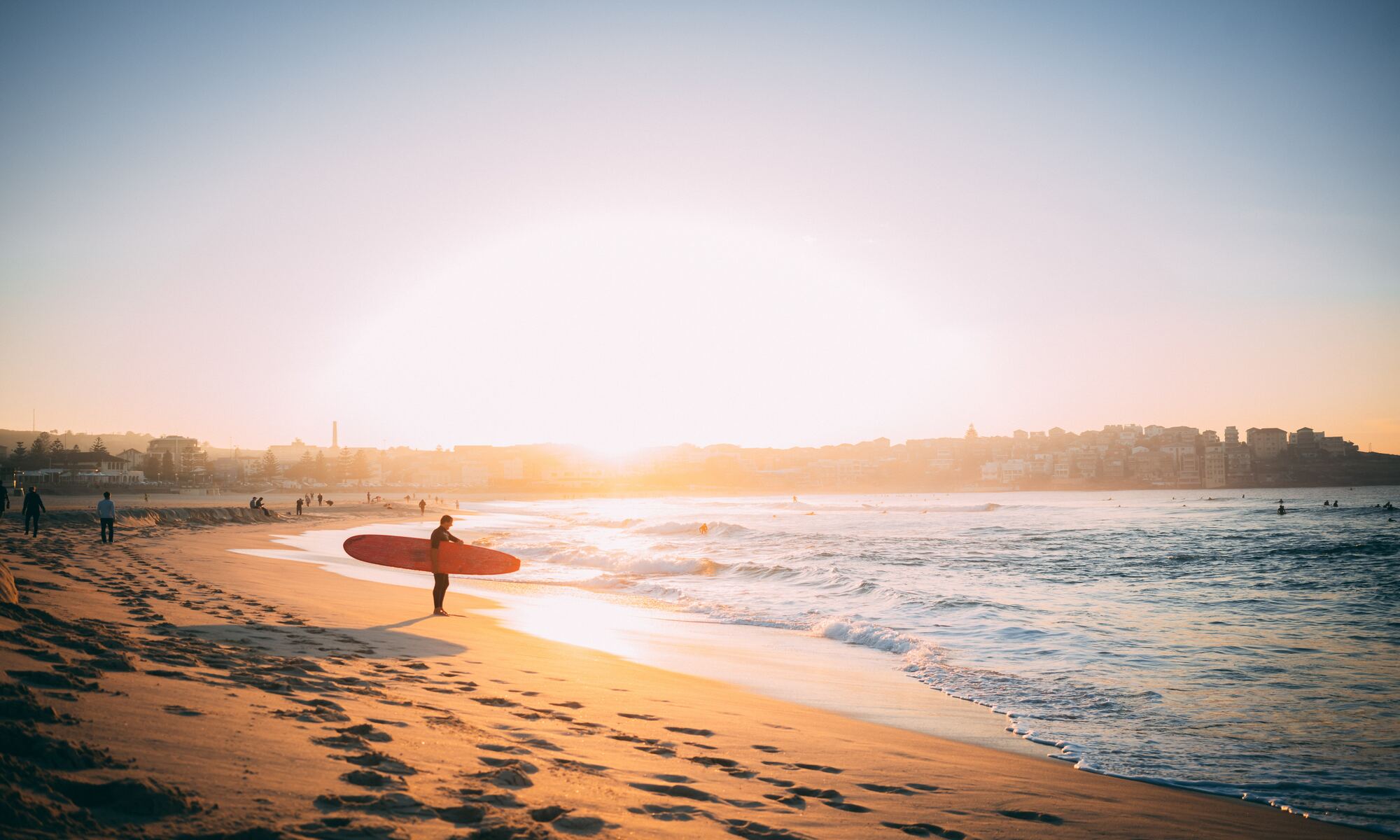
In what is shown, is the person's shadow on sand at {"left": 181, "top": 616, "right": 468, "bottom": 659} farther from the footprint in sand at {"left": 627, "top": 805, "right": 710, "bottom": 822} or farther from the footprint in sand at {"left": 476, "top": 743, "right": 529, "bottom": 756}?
the footprint in sand at {"left": 627, "top": 805, "right": 710, "bottom": 822}

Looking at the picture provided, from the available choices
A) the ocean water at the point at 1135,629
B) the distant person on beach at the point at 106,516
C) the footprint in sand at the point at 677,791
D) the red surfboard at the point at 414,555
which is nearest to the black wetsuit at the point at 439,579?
the red surfboard at the point at 414,555

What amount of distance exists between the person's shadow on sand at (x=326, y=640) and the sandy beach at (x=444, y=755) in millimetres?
61

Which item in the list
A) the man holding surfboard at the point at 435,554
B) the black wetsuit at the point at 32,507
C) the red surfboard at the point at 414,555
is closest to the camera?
the man holding surfboard at the point at 435,554

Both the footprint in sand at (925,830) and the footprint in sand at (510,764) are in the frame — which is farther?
the footprint in sand at (510,764)

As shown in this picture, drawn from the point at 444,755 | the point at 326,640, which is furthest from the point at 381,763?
the point at 326,640

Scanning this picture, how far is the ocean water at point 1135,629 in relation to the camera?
5973 millimetres

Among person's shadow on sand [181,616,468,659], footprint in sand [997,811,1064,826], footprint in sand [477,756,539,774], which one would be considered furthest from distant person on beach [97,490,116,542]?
footprint in sand [997,811,1064,826]

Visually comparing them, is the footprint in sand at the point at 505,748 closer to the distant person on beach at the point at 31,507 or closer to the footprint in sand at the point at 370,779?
the footprint in sand at the point at 370,779

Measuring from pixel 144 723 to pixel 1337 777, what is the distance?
7.93m

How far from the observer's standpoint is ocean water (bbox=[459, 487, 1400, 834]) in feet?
19.6

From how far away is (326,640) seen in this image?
25.4 ft

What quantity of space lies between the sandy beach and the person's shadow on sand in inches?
2.4

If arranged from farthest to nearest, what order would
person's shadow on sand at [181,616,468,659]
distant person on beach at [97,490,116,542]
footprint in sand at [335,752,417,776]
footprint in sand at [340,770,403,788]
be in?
distant person on beach at [97,490,116,542] → person's shadow on sand at [181,616,468,659] → footprint in sand at [335,752,417,776] → footprint in sand at [340,770,403,788]

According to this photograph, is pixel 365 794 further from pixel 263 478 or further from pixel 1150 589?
pixel 263 478
